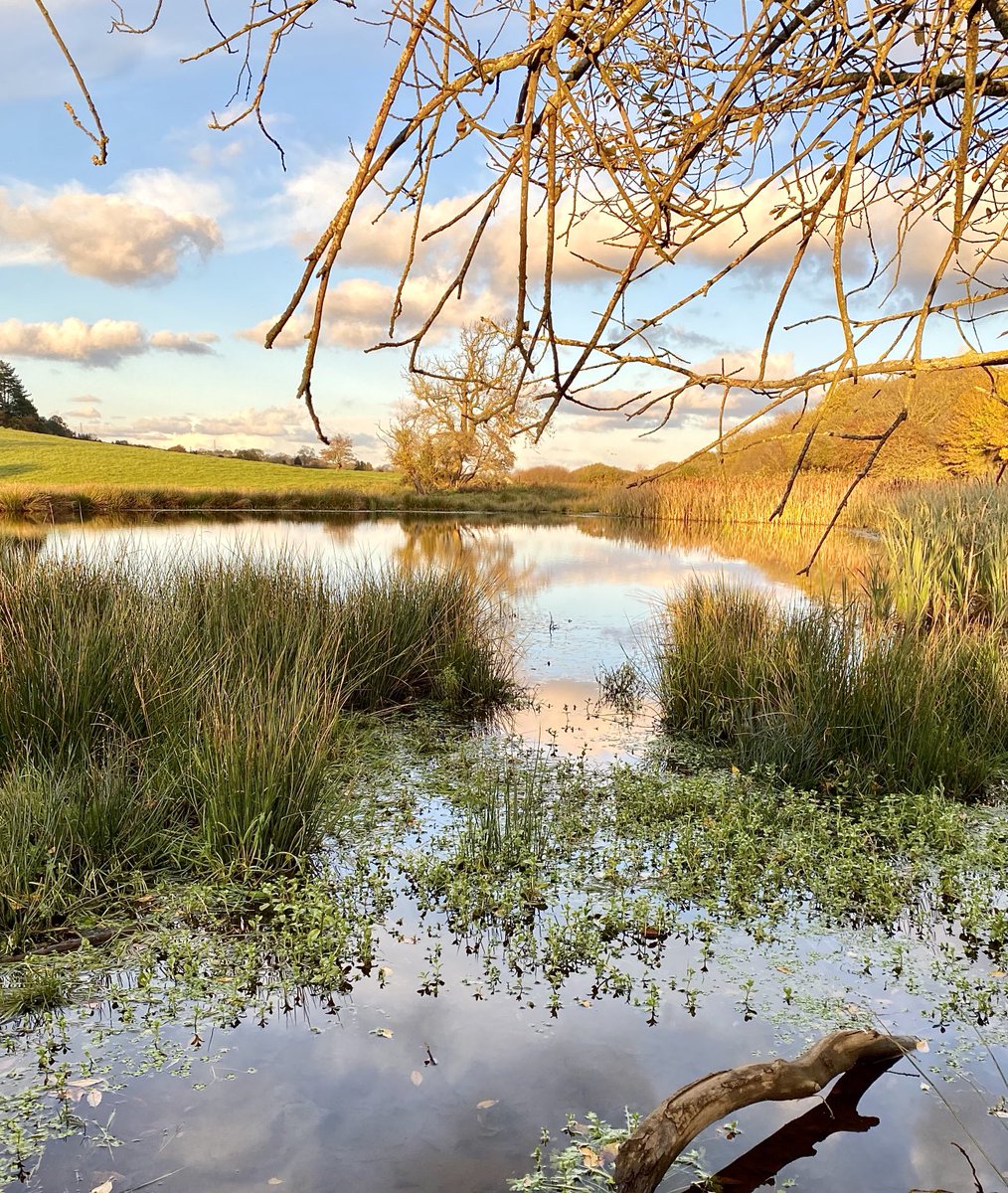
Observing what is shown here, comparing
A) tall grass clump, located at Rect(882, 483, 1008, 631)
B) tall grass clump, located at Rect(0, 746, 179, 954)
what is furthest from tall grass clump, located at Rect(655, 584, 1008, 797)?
tall grass clump, located at Rect(0, 746, 179, 954)

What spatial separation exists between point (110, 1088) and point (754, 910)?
2242mm

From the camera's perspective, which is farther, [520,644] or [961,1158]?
[520,644]

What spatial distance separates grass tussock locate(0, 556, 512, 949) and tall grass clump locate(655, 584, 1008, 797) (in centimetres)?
175

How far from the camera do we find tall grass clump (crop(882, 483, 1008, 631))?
744 centimetres

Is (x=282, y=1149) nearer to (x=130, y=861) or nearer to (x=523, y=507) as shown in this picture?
(x=130, y=861)

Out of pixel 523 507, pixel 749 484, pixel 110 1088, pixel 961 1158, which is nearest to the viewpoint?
pixel 961 1158

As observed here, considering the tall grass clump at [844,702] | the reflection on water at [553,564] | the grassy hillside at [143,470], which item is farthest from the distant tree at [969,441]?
the grassy hillside at [143,470]

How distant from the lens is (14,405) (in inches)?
2188

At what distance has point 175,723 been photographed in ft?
15.1

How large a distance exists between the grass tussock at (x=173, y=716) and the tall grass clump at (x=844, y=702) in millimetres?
1750

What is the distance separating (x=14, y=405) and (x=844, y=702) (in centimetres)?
6038

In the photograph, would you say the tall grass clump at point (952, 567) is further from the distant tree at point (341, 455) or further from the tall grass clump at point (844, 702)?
the distant tree at point (341, 455)

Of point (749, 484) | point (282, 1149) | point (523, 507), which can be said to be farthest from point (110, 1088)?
point (523, 507)

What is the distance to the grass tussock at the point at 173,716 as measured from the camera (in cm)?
354
